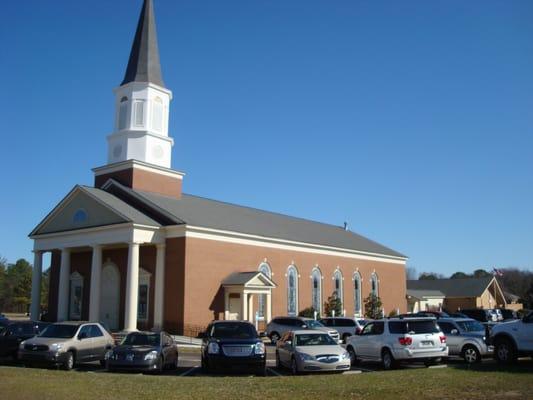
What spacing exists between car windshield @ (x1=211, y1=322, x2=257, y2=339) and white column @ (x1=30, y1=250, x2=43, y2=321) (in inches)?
1085

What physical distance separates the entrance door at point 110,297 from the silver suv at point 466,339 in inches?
993

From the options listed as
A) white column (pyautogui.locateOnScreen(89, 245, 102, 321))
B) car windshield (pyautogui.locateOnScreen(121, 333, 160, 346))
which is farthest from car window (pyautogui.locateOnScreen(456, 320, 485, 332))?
white column (pyautogui.locateOnScreen(89, 245, 102, 321))

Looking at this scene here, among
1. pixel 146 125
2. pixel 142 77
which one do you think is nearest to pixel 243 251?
pixel 146 125

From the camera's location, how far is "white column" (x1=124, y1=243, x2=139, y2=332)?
1384 inches

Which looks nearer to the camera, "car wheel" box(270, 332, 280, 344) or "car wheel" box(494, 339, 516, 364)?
"car wheel" box(494, 339, 516, 364)

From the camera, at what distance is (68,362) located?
19625mm

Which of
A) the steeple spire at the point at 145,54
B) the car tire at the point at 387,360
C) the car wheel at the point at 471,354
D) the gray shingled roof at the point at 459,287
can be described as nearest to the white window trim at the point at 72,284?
the steeple spire at the point at 145,54

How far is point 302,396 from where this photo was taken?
1254 centimetres

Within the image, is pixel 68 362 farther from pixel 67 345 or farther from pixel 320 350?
pixel 320 350

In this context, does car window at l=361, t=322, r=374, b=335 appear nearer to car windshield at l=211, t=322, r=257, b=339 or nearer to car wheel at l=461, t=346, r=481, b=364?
car wheel at l=461, t=346, r=481, b=364

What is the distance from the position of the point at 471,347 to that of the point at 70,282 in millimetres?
32521

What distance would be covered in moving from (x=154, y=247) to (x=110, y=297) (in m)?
5.28

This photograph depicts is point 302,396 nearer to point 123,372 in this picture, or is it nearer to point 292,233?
point 123,372

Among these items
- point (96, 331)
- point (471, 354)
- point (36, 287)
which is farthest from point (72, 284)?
point (471, 354)
